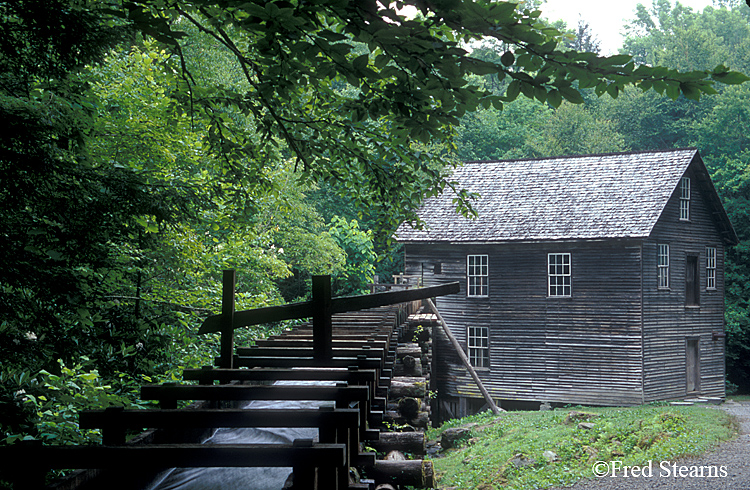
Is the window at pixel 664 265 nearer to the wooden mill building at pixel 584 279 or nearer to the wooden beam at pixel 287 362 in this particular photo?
the wooden mill building at pixel 584 279

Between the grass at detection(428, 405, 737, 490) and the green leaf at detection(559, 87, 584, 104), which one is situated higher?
the green leaf at detection(559, 87, 584, 104)

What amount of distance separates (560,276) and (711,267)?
27.6 feet

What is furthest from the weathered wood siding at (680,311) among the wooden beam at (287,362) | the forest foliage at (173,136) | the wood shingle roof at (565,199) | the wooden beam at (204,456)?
the wooden beam at (204,456)

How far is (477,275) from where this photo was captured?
1037 inches

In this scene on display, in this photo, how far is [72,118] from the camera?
4.27m

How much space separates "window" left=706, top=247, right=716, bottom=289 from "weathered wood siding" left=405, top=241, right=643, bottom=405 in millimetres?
6407

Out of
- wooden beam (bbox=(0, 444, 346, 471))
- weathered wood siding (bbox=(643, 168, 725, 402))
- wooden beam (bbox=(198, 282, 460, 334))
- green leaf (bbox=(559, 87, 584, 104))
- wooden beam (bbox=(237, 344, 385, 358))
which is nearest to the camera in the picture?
wooden beam (bbox=(0, 444, 346, 471))

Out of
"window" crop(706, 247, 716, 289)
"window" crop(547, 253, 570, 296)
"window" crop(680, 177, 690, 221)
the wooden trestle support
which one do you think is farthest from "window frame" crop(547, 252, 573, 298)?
the wooden trestle support

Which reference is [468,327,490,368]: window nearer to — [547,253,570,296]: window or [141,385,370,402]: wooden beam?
[547,253,570,296]: window

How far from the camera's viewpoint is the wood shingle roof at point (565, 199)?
934 inches

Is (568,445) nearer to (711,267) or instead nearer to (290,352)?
(290,352)

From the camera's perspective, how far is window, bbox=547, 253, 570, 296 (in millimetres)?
24938

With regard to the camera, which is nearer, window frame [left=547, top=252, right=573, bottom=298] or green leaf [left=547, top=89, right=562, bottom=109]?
green leaf [left=547, top=89, right=562, bottom=109]

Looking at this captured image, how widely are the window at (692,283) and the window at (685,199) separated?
2021 millimetres
